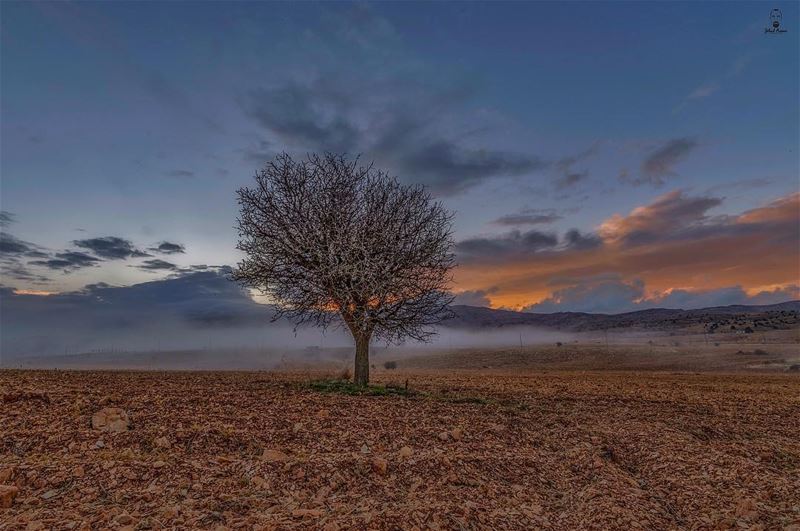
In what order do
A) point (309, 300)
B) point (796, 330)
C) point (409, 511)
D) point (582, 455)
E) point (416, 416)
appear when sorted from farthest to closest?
point (796, 330)
point (309, 300)
point (416, 416)
point (582, 455)
point (409, 511)

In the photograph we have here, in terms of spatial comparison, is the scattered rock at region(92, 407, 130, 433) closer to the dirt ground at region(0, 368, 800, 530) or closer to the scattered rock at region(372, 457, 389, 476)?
the dirt ground at region(0, 368, 800, 530)

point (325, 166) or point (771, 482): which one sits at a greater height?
point (325, 166)

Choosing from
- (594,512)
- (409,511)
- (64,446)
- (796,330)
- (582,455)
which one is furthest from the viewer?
(796,330)

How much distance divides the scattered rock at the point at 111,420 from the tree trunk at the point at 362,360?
800 centimetres

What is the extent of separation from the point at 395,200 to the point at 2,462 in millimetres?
12160

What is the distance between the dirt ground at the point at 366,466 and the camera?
6.97 m

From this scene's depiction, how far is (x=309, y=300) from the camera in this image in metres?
16.4

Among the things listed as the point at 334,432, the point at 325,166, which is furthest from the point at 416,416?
the point at 325,166

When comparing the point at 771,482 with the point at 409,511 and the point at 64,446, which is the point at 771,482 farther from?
the point at 64,446

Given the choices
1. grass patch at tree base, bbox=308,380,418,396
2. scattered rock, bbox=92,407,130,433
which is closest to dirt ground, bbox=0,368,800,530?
scattered rock, bbox=92,407,130,433

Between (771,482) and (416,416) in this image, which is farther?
(416,416)

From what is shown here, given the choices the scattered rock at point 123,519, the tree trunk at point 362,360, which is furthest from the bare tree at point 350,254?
the scattered rock at point 123,519

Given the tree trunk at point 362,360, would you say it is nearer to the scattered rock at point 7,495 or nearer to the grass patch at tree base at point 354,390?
the grass patch at tree base at point 354,390

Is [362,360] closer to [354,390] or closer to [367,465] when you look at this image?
[354,390]
